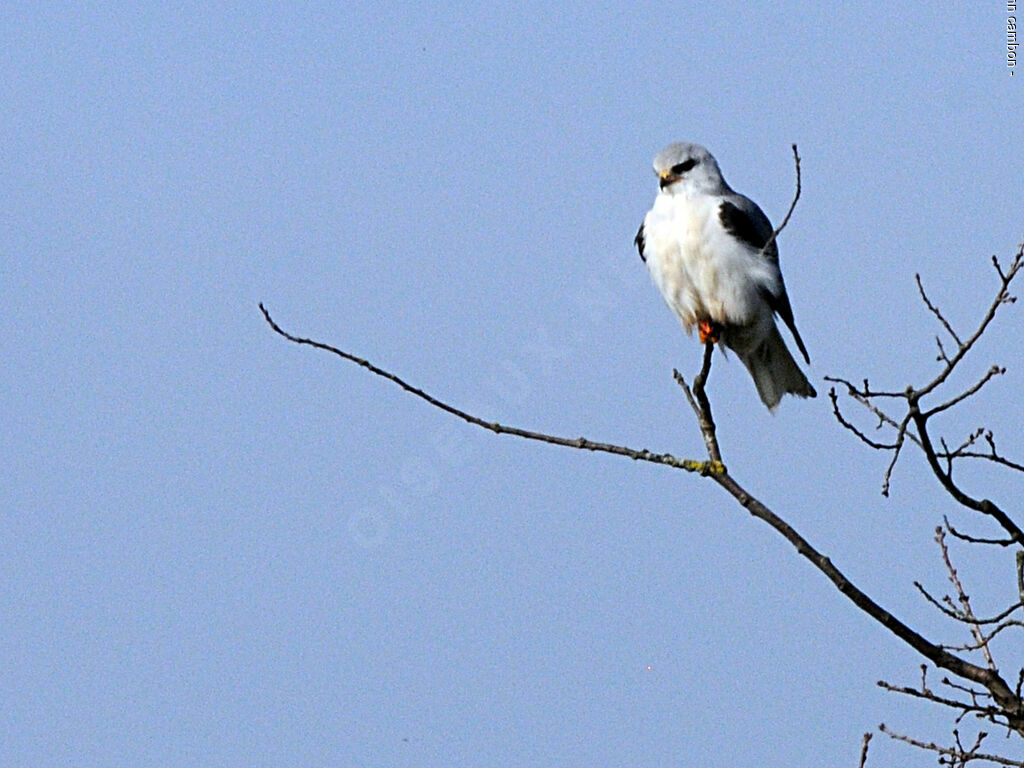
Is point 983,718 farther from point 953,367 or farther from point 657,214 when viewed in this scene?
point 657,214

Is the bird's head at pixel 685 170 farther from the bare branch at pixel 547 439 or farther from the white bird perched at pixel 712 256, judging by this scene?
the bare branch at pixel 547 439

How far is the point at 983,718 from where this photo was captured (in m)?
3.45

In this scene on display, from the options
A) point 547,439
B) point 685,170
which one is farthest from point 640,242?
point 547,439

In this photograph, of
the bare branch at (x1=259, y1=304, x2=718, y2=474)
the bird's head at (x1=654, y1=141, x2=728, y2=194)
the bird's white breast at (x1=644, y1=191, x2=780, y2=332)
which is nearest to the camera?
the bare branch at (x1=259, y1=304, x2=718, y2=474)

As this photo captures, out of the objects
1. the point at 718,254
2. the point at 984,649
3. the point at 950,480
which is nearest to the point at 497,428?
the point at 950,480

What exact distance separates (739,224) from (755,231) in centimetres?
12

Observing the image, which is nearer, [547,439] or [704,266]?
[547,439]

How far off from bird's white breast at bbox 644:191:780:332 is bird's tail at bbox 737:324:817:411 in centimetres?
27

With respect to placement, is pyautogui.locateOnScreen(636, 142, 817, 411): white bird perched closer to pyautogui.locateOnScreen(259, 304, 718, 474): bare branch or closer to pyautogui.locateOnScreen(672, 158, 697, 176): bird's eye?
pyautogui.locateOnScreen(672, 158, 697, 176): bird's eye

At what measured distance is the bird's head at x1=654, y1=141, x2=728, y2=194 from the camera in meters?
5.65

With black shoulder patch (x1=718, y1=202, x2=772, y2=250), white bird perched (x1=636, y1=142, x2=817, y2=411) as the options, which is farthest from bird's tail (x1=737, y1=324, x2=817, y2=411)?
black shoulder patch (x1=718, y1=202, x2=772, y2=250)

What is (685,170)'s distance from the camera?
18.6 ft

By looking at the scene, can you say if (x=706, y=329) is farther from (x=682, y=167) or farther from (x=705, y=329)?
(x=682, y=167)

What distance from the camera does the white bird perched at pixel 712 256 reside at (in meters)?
5.46
